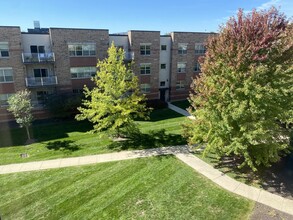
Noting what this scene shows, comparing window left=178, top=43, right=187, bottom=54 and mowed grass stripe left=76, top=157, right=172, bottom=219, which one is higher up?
window left=178, top=43, right=187, bottom=54

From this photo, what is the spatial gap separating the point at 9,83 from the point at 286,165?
1009 inches

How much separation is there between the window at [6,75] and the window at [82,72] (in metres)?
6.09

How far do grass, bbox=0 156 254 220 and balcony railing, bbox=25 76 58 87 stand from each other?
13.6 meters

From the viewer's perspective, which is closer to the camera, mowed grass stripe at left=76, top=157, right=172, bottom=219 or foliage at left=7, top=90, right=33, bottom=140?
mowed grass stripe at left=76, top=157, right=172, bottom=219

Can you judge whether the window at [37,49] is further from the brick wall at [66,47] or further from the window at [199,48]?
the window at [199,48]

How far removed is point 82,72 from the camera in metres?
26.4

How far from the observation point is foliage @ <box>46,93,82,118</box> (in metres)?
23.7

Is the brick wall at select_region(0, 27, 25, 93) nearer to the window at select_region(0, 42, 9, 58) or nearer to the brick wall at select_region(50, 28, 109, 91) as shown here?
the window at select_region(0, 42, 9, 58)

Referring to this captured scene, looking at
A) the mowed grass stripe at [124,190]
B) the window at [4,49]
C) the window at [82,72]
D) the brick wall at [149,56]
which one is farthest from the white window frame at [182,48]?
the mowed grass stripe at [124,190]

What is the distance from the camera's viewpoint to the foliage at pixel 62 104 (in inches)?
934

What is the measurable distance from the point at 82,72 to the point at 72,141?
10.8 metres

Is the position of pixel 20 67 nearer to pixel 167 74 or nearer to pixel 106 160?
pixel 106 160

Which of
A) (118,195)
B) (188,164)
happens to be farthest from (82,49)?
(118,195)

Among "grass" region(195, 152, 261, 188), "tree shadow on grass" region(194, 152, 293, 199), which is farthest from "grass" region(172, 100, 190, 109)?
"tree shadow on grass" region(194, 152, 293, 199)
